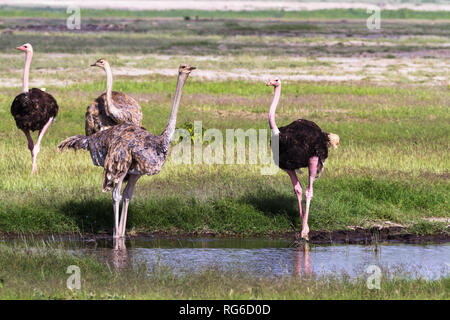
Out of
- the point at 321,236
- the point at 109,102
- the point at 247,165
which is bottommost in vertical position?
the point at 321,236

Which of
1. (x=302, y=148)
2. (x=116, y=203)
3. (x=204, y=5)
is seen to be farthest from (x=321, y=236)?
(x=204, y=5)

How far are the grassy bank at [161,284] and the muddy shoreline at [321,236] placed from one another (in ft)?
6.00

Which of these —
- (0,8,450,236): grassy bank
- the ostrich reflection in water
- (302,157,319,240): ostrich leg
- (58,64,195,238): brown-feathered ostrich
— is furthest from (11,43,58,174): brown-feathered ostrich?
the ostrich reflection in water

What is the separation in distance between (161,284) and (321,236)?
392 cm

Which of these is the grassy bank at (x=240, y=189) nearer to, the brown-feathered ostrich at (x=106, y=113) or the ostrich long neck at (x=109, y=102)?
the brown-feathered ostrich at (x=106, y=113)

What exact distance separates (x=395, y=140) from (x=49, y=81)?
15.3 metres

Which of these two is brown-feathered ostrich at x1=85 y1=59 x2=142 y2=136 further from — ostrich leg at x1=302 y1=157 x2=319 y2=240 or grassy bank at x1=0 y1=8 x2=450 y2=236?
ostrich leg at x1=302 y1=157 x2=319 y2=240

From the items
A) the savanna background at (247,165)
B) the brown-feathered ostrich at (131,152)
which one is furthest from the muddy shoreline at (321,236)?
the brown-feathered ostrich at (131,152)

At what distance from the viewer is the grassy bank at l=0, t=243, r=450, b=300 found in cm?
877

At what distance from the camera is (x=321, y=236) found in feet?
41.6

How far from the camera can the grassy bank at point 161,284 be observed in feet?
28.8

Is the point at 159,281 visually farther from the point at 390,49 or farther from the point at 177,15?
the point at 177,15

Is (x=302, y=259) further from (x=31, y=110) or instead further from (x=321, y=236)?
(x=31, y=110)

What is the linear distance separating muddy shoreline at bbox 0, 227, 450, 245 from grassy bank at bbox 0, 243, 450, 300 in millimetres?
1829
